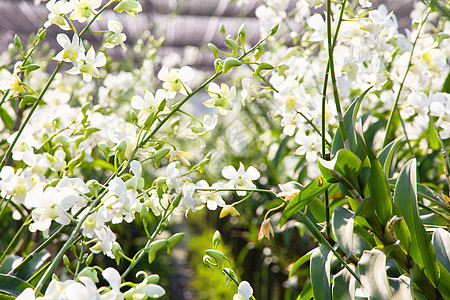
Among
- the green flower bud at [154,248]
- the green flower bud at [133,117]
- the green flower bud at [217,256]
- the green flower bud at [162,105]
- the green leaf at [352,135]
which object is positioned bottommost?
the green flower bud at [217,256]

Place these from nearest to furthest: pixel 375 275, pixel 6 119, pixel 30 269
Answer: pixel 375 275, pixel 30 269, pixel 6 119

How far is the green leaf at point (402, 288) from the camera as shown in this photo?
0.45 metres

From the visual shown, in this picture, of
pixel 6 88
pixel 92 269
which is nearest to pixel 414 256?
pixel 92 269

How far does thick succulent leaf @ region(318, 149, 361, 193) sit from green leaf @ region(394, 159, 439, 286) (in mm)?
55

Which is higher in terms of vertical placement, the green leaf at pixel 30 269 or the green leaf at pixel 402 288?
the green leaf at pixel 30 269

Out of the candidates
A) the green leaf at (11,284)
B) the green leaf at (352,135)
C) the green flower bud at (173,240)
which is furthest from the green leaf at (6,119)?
the green leaf at (352,135)

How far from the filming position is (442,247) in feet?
1.73

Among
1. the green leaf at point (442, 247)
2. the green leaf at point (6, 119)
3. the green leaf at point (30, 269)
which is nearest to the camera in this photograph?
the green leaf at point (442, 247)

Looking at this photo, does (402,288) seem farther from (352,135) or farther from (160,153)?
(160,153)

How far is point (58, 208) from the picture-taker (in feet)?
1.36

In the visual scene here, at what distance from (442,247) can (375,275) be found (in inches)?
6.0

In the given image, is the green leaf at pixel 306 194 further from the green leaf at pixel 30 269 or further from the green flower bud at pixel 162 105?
the green leaf at pixel 30 269

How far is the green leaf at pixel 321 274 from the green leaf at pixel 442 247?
136mm

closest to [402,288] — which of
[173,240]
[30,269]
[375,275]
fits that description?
[375,275]
